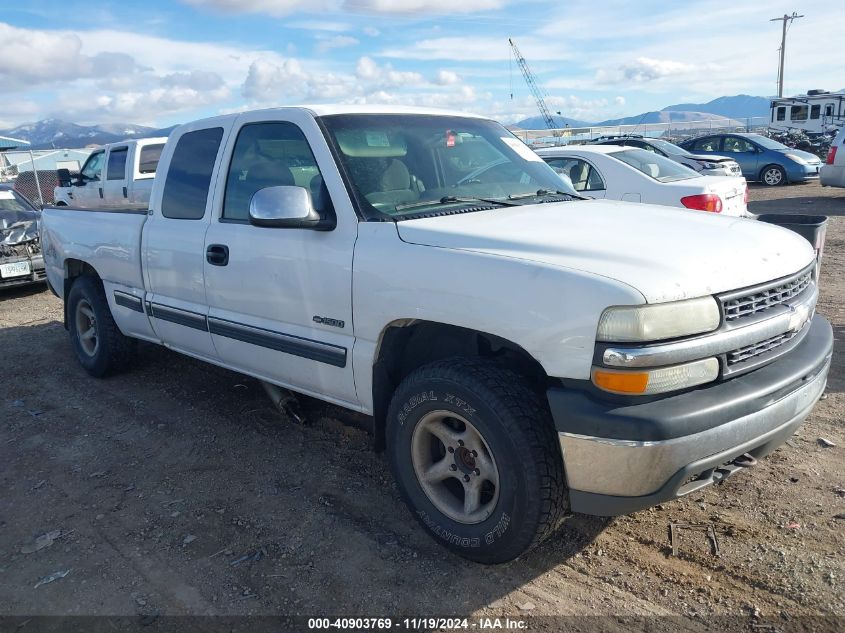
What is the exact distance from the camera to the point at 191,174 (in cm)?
448

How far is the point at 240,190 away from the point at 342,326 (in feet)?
4.15

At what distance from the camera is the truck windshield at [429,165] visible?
3.52m

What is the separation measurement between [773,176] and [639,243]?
2041cm

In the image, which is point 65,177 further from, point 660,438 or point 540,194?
point 660,438

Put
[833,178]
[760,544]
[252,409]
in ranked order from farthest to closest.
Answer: [833,178], [252,409], [760,544]

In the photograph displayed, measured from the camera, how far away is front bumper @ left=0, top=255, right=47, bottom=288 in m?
9.48

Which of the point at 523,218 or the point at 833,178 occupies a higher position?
the point at 523,218

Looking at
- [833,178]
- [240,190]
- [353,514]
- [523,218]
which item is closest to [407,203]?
[523,218]

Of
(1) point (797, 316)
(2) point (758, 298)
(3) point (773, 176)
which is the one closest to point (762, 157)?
(3) point (773, 176)

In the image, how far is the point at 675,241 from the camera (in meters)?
2.90

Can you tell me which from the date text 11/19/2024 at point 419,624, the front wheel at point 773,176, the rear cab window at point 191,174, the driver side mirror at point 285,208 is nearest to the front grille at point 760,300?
the date text 11/19/2024 at point 419,624

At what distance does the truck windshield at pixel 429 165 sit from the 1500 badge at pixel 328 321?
545 mm

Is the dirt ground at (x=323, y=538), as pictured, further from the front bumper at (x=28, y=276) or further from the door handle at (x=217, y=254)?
the front bumper at (x=28, y=276)

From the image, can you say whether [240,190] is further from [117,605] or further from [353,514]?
[117,605]
